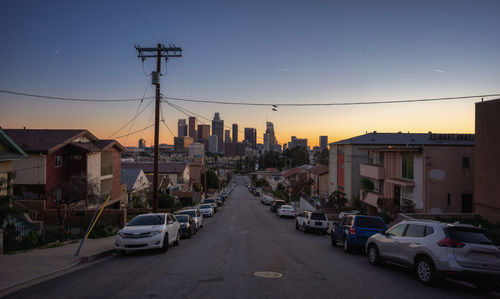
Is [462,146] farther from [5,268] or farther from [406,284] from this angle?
[5,268]

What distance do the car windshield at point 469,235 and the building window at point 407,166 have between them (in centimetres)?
2048

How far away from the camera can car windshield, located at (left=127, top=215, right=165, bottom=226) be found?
1440cm

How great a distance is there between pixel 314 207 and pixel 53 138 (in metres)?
29.9

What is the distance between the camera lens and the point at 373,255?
11711 millimetres

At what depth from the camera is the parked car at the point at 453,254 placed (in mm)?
8148

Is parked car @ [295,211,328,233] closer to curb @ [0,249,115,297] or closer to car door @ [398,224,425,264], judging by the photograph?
car door @ [398,224,425,264]

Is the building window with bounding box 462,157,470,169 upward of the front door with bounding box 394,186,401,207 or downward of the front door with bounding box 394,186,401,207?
upward

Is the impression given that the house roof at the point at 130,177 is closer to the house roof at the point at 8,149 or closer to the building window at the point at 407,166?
the house roof at the point at 8,149

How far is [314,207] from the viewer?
44031 mm

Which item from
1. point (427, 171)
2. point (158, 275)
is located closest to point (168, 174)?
point (427, 171)

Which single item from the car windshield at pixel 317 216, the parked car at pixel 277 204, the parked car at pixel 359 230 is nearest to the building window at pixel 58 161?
the car windshield at pixel 317 216

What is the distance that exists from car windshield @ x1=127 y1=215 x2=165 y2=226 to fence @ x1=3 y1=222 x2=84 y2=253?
4266mm

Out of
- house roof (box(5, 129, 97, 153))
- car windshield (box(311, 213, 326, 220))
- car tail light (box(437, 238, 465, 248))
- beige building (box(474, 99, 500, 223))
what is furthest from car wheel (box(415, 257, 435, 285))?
house roof (box(5, 129, 97, 153))

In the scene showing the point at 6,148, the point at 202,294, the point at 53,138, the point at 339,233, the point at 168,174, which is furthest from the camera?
the point at 168,174
